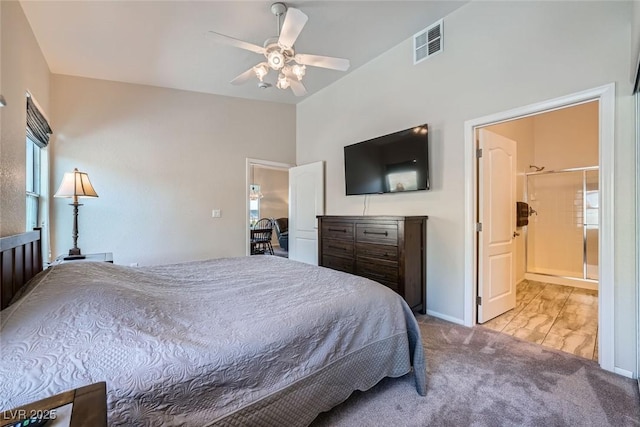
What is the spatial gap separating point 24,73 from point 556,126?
6904 millimetres

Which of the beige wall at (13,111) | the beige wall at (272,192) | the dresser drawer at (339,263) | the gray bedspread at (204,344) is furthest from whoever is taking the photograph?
the beige wall at (272,192)

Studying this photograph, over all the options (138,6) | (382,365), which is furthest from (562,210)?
(138,6)

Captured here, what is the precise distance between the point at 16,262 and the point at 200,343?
1.36 meters

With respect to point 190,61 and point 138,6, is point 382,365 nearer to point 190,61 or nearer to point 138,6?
point 138,6

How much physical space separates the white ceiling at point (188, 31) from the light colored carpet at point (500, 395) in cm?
311

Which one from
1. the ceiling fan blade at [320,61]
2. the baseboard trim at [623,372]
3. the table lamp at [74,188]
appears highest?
the ceiling fan blade at [320,61]

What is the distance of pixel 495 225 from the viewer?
3.00 metres

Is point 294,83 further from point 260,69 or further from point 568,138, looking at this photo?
point 568,138

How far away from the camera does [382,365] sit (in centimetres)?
168

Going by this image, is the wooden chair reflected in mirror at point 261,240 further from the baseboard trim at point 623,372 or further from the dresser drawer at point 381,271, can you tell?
the baseboard trim at point 623,372

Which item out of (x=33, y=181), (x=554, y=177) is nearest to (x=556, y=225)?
(x=554, y=177)

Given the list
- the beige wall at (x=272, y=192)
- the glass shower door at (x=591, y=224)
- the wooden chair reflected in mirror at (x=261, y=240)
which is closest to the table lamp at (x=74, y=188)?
the wooden chair reflected in mirror at (x=261, y=240)

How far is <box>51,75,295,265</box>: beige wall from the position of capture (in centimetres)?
360

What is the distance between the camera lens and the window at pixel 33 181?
291 cm
